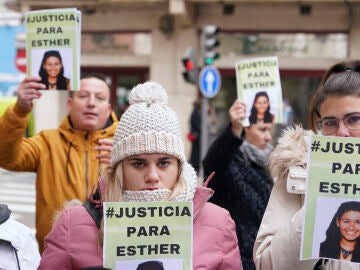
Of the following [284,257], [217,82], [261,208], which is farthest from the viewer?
[217,82]

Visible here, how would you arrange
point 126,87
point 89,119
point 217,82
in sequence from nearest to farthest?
point 89,119
point 217,82
point 126,87

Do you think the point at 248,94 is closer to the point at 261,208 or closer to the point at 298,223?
the point at 261,208

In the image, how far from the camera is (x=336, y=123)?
1.85m

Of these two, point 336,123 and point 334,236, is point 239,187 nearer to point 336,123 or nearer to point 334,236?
point 336,123

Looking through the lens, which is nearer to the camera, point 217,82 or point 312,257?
point 312,257

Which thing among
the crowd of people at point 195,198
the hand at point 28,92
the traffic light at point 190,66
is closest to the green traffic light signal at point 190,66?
the traffic light at point 190,66

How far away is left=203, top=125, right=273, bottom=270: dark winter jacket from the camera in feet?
9.96

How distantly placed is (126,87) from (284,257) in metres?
15.9

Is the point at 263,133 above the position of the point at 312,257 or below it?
Answer: above

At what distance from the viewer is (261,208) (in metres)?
3.08

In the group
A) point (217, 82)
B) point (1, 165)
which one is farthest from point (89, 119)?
point (217, 82)

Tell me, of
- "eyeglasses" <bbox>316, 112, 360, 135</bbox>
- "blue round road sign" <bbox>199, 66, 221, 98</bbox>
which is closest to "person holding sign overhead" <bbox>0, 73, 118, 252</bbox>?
"eyeglasses" <bbox>316, 112, 360, 135</bbox>

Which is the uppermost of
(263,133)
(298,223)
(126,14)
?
(126,14)

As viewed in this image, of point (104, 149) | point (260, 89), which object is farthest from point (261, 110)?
point (104, 149)
